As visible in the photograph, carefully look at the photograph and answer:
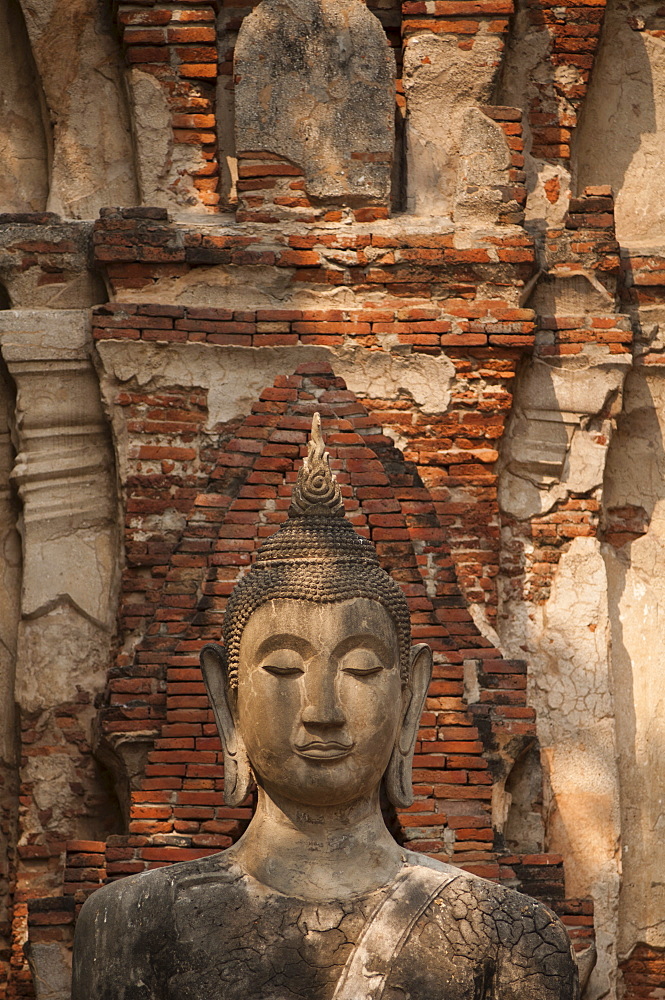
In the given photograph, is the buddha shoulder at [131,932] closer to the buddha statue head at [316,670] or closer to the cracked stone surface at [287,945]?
the cracked stone surface at [287,945]

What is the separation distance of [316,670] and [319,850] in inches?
23.0

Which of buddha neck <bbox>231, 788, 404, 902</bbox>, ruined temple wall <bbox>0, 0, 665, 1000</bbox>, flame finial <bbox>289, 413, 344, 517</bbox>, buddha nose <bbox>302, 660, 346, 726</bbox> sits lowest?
buddha neck <bbox>231, 788, 404, 902</bbox>

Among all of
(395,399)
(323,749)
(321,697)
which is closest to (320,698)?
(321,697)

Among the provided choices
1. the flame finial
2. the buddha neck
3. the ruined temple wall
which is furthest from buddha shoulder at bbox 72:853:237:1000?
the ruined temple wall

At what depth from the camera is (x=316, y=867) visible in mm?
6184

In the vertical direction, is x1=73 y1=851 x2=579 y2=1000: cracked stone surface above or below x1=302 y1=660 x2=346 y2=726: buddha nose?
below

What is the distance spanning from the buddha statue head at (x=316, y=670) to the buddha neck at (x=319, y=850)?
0.20ft

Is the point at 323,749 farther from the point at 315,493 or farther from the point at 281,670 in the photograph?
the point at 315,493

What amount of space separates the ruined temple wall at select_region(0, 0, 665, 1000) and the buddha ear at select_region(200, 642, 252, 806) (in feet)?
10.0

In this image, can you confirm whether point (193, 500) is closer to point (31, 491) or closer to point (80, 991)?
point (31, 491)

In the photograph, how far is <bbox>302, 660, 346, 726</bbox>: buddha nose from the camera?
6176mm

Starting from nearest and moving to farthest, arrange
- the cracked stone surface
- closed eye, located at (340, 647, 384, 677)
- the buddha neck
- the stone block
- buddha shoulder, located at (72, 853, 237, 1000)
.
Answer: the cracked stone surface → buddha shoulder, located at (72, 853, 237, 1000) → the buddha neck → closed eye, located at (340, 647, 384, 677) → the stone block

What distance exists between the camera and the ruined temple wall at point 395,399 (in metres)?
10.1

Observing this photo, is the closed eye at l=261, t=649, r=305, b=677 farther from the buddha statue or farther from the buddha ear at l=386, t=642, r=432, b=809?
the buddha ear at l=386, t=642, r=432, b=809
